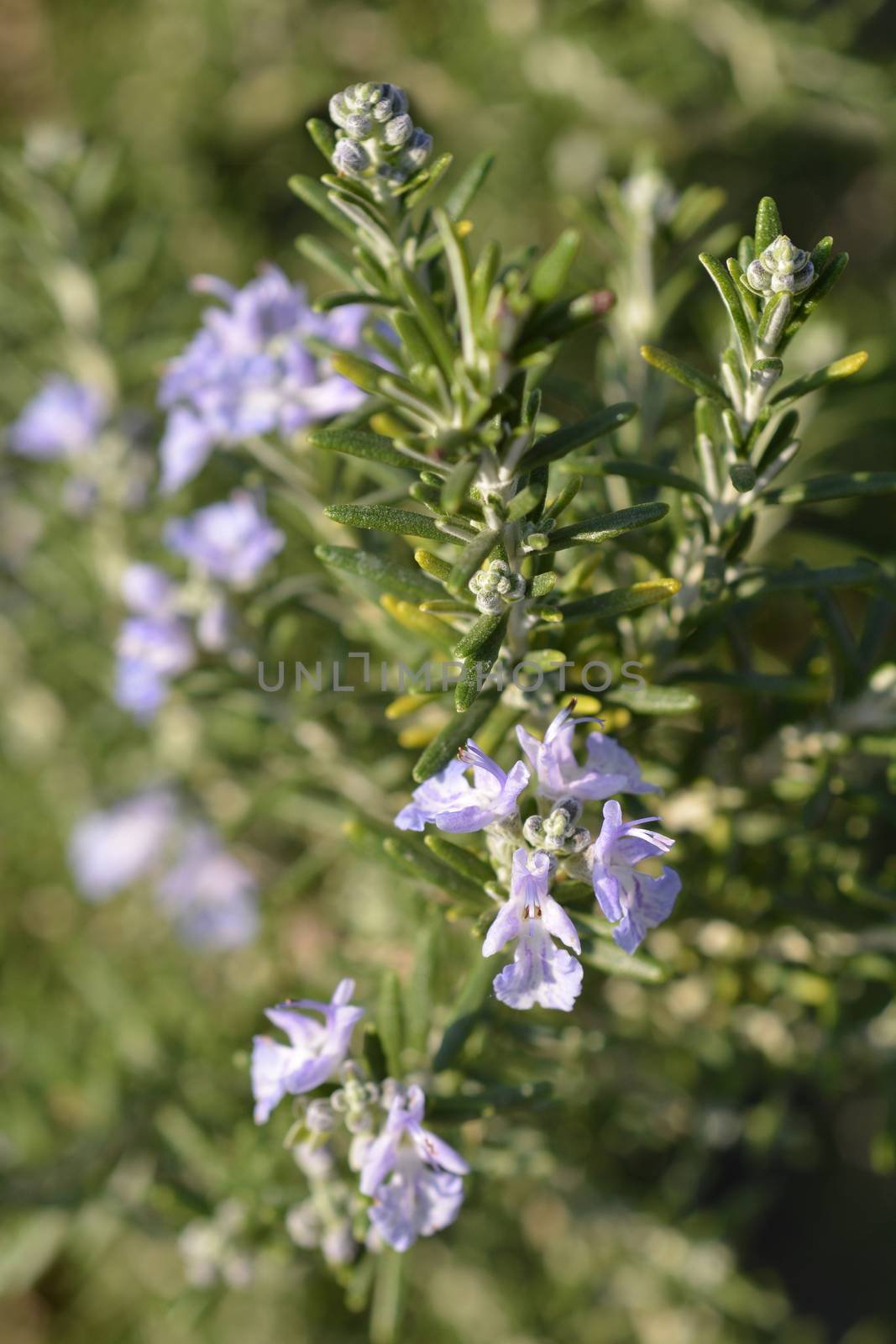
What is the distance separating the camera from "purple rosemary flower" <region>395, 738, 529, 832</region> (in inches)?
44.1

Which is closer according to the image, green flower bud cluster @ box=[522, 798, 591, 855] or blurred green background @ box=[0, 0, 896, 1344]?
green flower bud cluster @ box=[522, 798, 591, 855]

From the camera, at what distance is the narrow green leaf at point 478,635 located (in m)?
1.10

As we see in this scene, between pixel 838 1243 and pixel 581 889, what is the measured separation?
10.00 ft

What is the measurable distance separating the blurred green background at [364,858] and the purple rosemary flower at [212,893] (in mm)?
125

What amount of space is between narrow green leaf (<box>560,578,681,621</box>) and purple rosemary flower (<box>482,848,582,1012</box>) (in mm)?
322

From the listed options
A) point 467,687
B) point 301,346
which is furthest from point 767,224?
point 301,346

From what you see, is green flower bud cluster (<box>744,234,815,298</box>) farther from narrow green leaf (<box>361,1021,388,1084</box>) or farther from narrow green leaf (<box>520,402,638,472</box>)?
narrow green leaf (<box>361,1021,388,1084</box>)

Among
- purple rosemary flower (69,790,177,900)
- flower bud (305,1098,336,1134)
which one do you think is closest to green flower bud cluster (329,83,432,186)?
flower bud (305,1098,336,1134)

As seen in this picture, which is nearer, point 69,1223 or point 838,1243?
point 69,1223

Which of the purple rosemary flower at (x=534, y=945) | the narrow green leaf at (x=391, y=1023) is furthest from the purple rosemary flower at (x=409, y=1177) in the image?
the purple rosemary flower at (x=534, y=945)

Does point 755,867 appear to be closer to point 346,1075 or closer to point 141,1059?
point 346,1075

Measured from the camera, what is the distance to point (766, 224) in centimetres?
107

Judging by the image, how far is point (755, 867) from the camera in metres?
1.77

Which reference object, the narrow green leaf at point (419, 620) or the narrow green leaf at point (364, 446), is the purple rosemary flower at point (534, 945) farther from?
the narrow green leaf at point (364, 446)
